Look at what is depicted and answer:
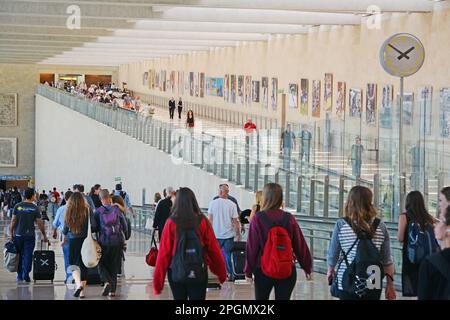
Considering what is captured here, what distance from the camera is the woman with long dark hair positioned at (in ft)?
28.5

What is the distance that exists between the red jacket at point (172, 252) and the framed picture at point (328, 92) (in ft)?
84.9

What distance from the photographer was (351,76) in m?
32.1

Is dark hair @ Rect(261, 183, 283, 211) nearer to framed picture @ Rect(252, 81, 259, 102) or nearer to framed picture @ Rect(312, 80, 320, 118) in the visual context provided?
framed picture @ Rect(312, 80, 320, 118)

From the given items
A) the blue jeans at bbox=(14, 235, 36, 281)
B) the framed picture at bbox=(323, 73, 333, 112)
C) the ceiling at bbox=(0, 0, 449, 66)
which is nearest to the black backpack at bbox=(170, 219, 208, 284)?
the blue jeans at bbox=(14, 235, 36, 281)

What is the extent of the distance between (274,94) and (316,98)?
602cm

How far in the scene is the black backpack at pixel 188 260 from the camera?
7.98 m

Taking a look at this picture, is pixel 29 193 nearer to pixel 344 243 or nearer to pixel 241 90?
pixel 344 243

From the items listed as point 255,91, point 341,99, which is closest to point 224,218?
point 341,99

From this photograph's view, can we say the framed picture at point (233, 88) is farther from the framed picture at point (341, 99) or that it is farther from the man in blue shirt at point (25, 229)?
the man in blue shirt at point (25, 229)

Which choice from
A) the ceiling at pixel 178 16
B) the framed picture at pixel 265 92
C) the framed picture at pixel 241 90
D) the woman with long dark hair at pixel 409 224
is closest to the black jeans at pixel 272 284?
the woman with long dark hair at pixel 409 224

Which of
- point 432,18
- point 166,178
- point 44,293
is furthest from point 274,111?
point 44,293

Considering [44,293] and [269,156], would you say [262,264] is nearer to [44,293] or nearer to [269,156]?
[44,293]

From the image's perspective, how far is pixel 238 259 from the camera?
1320cm

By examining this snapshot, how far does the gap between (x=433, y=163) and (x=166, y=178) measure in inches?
807
